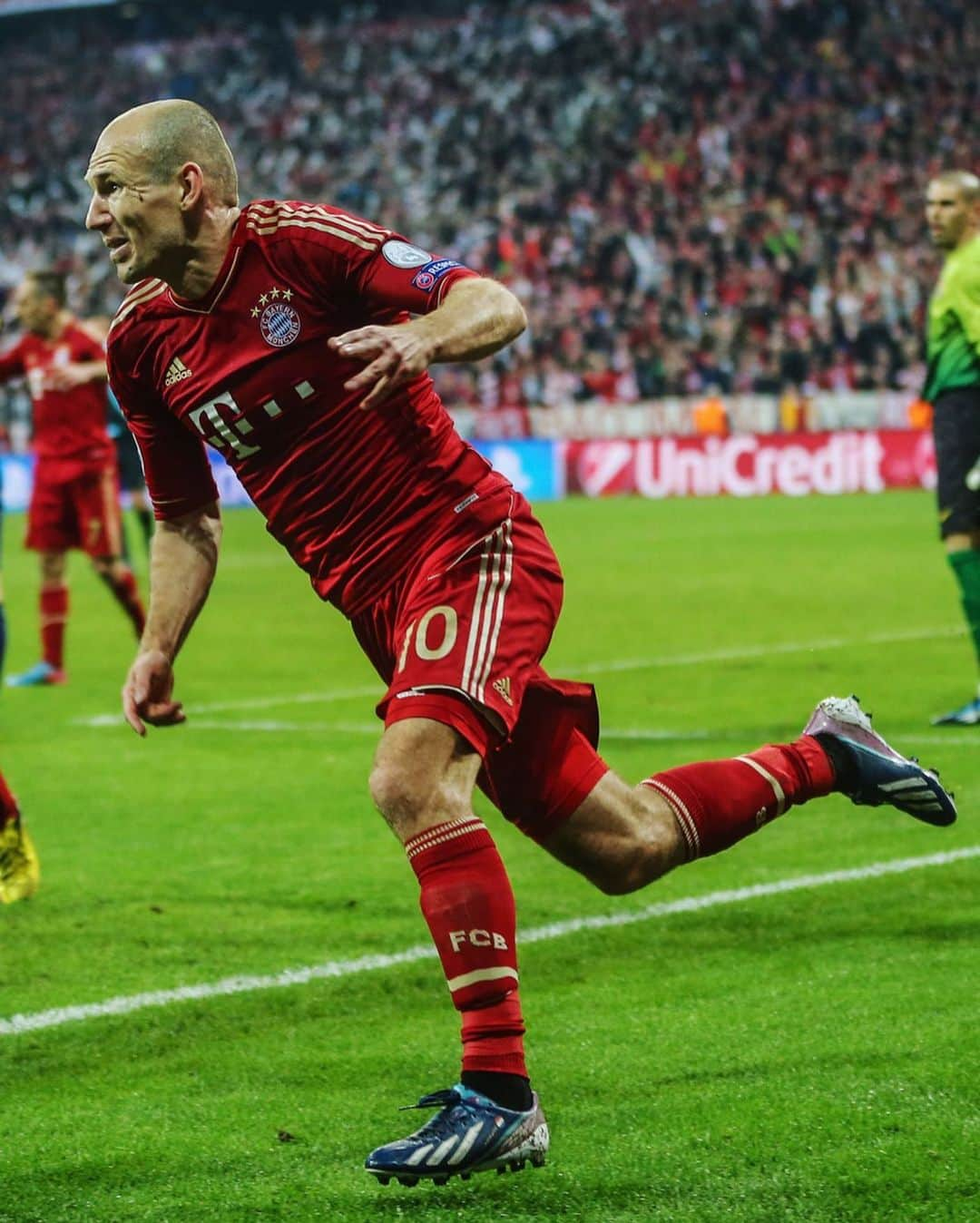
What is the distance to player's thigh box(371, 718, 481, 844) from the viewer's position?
359cm

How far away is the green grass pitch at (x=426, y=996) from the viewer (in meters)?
3.51

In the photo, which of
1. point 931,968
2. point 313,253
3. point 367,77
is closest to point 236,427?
point 313,253

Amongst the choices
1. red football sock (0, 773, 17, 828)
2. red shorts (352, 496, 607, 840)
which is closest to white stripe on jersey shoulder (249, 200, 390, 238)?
red shorts (352, 496, 607, 840)

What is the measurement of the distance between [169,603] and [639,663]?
24.7 ft

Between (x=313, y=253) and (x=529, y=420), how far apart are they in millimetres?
27115

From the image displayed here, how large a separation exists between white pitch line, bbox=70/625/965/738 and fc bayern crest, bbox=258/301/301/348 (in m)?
5.85

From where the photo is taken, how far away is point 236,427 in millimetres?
4012

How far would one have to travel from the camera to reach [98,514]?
1177cm

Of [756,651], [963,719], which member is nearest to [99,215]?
[963,719]

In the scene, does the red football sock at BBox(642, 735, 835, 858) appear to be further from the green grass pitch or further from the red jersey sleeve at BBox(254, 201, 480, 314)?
the red jersey sleeve at BBox(254, 201, 480, 314)

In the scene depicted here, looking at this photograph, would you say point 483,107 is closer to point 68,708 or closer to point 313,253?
point 68,708

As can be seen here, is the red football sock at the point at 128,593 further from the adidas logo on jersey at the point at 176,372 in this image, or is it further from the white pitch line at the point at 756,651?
the adidas logo on jersey at the point at 176,372

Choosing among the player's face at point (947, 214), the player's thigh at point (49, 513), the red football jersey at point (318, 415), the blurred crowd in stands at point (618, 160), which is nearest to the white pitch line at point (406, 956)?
the red football jersey at point (318, 415)

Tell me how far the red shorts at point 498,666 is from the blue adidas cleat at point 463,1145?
635 mm
